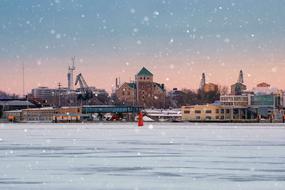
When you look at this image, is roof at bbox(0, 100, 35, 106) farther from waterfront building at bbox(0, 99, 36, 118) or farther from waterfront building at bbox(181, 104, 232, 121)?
waterfront building at bbox(181, 104, 232, 121)

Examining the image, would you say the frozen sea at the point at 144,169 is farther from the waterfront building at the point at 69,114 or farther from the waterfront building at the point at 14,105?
the waterfront building at the point at 14,105

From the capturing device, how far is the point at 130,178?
17078 millimetres

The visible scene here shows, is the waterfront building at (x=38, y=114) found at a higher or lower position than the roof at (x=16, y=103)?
lower

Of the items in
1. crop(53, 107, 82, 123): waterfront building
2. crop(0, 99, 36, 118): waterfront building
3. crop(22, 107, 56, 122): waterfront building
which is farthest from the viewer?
crop(0, 99, 36, 118): waterfront building

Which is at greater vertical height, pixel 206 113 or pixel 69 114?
pixel 206 113

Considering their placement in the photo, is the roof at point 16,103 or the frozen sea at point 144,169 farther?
the roof at point 16,103

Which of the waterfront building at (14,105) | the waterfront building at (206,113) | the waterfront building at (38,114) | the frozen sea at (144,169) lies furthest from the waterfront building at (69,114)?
the frozen sea at (144,169)

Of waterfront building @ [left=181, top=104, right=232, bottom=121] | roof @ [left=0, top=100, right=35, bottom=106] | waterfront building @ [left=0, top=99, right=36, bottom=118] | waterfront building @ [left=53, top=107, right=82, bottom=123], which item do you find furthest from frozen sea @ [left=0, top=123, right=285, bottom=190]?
roof @ [left=0, top=100, right=35, bottom=106]

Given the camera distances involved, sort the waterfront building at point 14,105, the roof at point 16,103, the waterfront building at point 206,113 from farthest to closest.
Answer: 1. the roof at point 16,103
2. the waterfront building at point 14,105
3. the waterfront building at point 206,113

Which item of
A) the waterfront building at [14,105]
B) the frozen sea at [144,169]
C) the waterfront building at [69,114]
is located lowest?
the frozen sea at [144,169]

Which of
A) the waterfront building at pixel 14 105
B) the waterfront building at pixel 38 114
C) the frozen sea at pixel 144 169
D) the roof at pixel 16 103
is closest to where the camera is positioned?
the frozen sea at pixel 144 169

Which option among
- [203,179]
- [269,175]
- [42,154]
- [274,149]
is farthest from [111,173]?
[274,149]

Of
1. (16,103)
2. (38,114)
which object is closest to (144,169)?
(38,114)

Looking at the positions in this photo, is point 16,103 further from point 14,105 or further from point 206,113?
point 206,113
